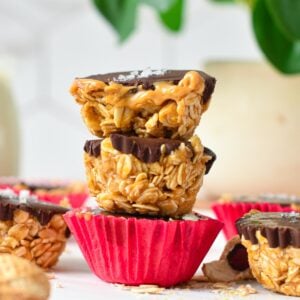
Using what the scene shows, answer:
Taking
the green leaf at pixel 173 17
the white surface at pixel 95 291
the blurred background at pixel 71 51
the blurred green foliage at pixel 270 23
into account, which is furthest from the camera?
the blurred background at pixel 71 51

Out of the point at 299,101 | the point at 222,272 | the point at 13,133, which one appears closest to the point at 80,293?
the point at 222,272

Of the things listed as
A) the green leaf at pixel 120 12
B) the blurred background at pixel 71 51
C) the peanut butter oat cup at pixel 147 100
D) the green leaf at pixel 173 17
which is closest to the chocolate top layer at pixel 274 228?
the peanut butter oat cup at pixel 147 100

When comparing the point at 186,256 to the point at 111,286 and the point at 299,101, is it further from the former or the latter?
the point at 299,101

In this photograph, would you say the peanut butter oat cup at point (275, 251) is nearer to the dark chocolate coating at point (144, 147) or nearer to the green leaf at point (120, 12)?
the dark chocolate coating at point (144, 147)

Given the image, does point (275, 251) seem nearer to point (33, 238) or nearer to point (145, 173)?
point (145, 173)

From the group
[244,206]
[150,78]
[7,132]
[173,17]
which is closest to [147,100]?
[150,78]

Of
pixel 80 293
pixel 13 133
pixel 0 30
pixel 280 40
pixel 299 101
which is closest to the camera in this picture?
pixel 80 293
